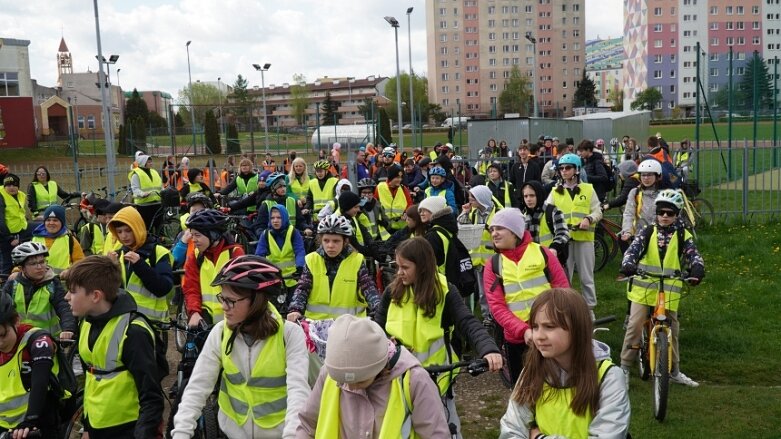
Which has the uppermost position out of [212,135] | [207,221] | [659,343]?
[212,135]

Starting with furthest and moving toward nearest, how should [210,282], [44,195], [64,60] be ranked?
[64,60]
[44,195]
[210,282]

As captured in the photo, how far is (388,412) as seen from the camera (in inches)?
126

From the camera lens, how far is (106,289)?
14.7ft

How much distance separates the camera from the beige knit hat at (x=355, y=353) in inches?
122

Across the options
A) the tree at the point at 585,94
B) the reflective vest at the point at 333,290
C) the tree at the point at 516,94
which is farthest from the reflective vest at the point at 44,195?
the tree at the point at 585,94

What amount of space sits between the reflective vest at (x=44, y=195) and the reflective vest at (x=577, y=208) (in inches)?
372

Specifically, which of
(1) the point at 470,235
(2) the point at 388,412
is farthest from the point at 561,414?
(1) the point at 470,235

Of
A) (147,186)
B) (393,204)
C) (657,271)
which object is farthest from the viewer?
(147,186)

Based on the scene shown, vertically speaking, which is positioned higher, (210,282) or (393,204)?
(393,204)

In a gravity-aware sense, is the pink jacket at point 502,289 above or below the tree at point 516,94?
below

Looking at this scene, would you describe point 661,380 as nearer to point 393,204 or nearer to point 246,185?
point 393,204

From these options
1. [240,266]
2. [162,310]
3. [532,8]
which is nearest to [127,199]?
[162,310]

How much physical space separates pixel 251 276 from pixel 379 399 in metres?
1.11

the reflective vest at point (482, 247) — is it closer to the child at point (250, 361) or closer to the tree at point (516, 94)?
the child at point (250, 361)
